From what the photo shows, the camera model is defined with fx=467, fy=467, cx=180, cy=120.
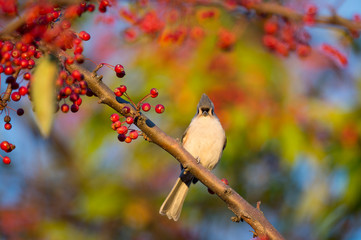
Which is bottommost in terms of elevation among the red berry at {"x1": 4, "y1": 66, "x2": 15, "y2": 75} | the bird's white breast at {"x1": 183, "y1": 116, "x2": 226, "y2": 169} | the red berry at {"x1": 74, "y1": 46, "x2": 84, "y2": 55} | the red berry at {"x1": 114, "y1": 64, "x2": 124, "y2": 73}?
the red berry at {"x1": 4, "y1": 66, "x2": 15, "y2": 75}

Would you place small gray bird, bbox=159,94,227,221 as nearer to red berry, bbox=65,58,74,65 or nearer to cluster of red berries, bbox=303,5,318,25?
cluster of red berries, bbox=303,5,318,25

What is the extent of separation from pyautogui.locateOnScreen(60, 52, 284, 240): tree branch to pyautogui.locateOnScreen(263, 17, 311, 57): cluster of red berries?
260 centimetres

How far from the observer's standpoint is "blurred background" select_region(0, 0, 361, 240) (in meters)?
5.13

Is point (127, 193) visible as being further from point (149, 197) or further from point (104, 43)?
point (104, 43)

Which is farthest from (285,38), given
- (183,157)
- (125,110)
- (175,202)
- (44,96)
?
(44,96)

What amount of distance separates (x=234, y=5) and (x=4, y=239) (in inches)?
206

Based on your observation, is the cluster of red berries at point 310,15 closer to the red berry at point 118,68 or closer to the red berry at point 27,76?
the red berry at point 118,68

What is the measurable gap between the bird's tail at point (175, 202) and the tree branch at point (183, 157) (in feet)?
5.12

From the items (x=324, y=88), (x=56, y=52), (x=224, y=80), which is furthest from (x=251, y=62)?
(x=56, y=52)

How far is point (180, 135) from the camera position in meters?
6.12

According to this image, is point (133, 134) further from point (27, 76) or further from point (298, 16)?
point (298, 16)

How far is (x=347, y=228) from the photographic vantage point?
5871mm

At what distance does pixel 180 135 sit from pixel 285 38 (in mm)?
1978

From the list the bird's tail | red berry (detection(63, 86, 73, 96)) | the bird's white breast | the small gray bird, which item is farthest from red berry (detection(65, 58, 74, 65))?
the bird's white breast
